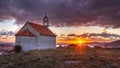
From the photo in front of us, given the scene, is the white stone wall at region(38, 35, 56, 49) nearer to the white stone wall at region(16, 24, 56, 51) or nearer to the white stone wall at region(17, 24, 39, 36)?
the white stone wall at region(16, 24, 56, 51)

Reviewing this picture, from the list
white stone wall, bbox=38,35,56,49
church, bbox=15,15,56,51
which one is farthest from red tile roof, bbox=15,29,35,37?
white stone wall, bbox=38,35,56,49

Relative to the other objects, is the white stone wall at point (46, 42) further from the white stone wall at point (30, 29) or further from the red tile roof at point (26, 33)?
the red tile roof at point (26, 33)

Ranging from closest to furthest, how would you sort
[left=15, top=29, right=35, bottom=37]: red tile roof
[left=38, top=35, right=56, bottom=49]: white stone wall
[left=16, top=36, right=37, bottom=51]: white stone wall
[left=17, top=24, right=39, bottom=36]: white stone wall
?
[left=16, top=36, right=37, bottom=51]: white stone wall → [left=15, top=29, right=35, bottom=37]: red tile roof → [left=17, top=24, right=39, bottom=36]: white stone wall → [left=38, top=35, right=56, bottom=49]: white stone wall

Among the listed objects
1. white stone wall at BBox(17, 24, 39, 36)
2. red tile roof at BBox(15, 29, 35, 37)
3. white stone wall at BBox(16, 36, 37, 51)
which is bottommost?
white stone wall at BBox(16, 36, 37, 51)

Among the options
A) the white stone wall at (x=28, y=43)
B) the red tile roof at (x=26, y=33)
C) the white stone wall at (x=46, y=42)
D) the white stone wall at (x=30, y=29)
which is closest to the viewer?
the white stone wall at (x=28, y=43)

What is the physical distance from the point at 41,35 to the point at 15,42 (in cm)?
653

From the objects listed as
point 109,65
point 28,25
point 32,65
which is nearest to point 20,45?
point 28,25

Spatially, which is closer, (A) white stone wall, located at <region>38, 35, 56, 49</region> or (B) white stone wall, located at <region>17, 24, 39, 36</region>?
(B) white stone wall, located at <region>17, 24, 39, 36</region>

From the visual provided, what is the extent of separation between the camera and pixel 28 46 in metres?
42.7

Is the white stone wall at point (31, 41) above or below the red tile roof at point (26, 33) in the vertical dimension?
below

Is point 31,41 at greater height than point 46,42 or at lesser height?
greater

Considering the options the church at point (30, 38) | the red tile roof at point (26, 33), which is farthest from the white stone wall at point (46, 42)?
the red tile roof at point (26, 33)

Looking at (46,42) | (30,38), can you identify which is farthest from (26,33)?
(46,42)

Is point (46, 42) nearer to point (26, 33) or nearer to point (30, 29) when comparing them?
point (30, 29)
